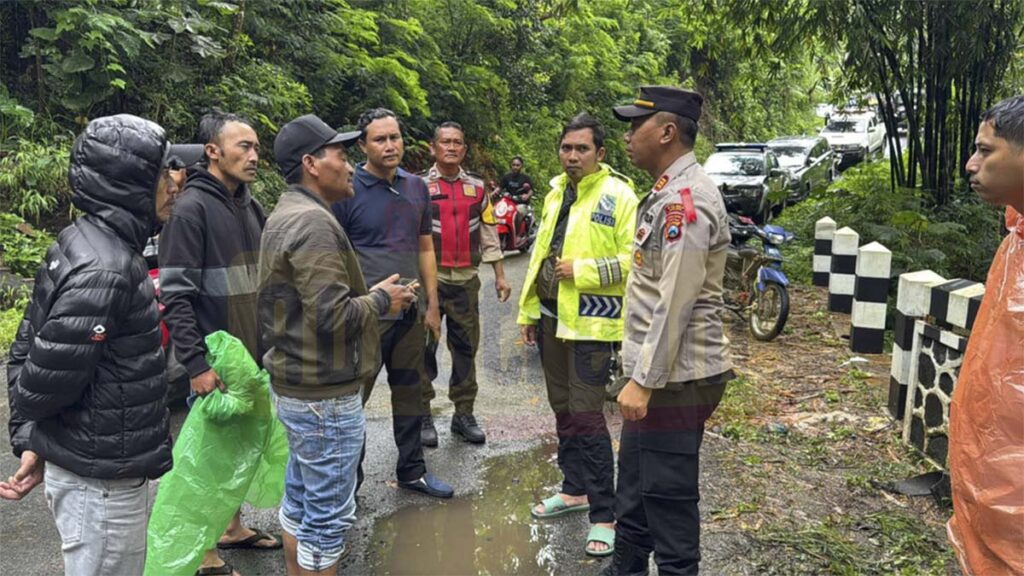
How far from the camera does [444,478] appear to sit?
4.43 metres

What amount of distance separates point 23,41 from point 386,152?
8035mm

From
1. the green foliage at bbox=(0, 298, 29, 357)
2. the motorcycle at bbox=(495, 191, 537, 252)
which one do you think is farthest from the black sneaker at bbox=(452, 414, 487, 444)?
the motorcycle at bbox=(495, 191, 537, 252)

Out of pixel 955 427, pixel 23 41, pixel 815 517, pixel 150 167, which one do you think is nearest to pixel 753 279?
pixel 815 517

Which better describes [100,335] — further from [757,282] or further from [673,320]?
[757,282]

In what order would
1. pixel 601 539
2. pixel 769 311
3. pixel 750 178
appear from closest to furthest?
pixel 601 539, pixel 769 311, pixel 750 178

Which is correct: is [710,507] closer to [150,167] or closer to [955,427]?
[955,427]

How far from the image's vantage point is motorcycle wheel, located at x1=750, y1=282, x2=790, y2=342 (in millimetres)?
7200

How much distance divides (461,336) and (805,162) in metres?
16.0

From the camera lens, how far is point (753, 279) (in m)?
7.94

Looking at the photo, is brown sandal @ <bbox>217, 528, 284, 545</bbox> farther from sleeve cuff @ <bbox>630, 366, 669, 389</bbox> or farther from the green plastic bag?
sleeve cuff @ <bbox>630, 366, 669, 389</bbox>

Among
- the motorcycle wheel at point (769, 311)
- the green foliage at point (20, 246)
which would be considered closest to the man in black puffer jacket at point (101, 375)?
the motorcycle wheel at point (769, 311)

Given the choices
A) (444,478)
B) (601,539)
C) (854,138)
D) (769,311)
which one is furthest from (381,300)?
(854,138)

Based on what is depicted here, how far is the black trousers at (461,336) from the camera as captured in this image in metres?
4.88

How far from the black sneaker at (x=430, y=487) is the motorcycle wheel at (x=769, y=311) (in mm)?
4142
